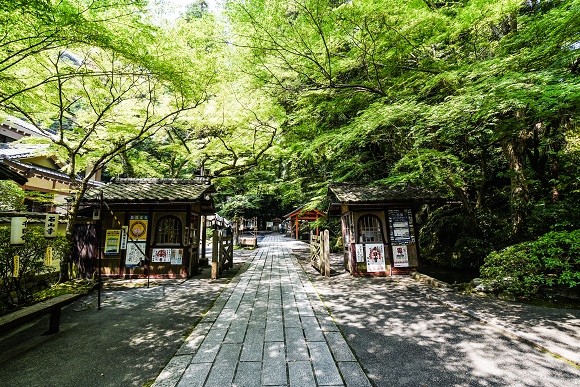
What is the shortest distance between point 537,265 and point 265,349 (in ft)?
24.0

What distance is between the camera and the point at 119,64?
337 inches

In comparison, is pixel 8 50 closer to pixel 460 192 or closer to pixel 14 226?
pixel 14 226

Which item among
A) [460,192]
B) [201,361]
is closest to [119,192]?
[201,361]

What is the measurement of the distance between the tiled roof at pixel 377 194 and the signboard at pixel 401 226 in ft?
2.08

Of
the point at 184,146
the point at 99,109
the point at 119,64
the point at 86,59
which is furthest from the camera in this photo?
the point at 184,146

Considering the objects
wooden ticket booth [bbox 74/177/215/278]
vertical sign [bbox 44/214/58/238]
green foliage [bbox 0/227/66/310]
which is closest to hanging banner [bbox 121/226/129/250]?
wooden ticket booth [bbox 74/177/215/278]

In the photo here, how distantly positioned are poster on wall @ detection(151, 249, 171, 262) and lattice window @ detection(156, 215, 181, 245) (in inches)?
14.2

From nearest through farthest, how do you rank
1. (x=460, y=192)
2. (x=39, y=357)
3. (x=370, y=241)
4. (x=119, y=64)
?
(x=39, y=357) < (x=119, y=64) < (x=460, y=192) < (x=370, y=241)

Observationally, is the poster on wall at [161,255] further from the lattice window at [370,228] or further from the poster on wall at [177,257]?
the lattice window at [370,228]

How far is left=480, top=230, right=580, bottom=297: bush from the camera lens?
6.39m

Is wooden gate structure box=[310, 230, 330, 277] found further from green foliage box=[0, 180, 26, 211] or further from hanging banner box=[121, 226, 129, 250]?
green foliage box=[0, 180, 26, 211]

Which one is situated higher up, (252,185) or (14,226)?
(252,185)

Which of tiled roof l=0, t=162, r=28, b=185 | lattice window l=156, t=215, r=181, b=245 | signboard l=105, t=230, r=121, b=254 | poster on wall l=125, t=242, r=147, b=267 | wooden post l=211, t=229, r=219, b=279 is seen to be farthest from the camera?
lattice window l=156, t=215, r=181, b=245

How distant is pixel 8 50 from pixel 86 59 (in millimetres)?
2914
